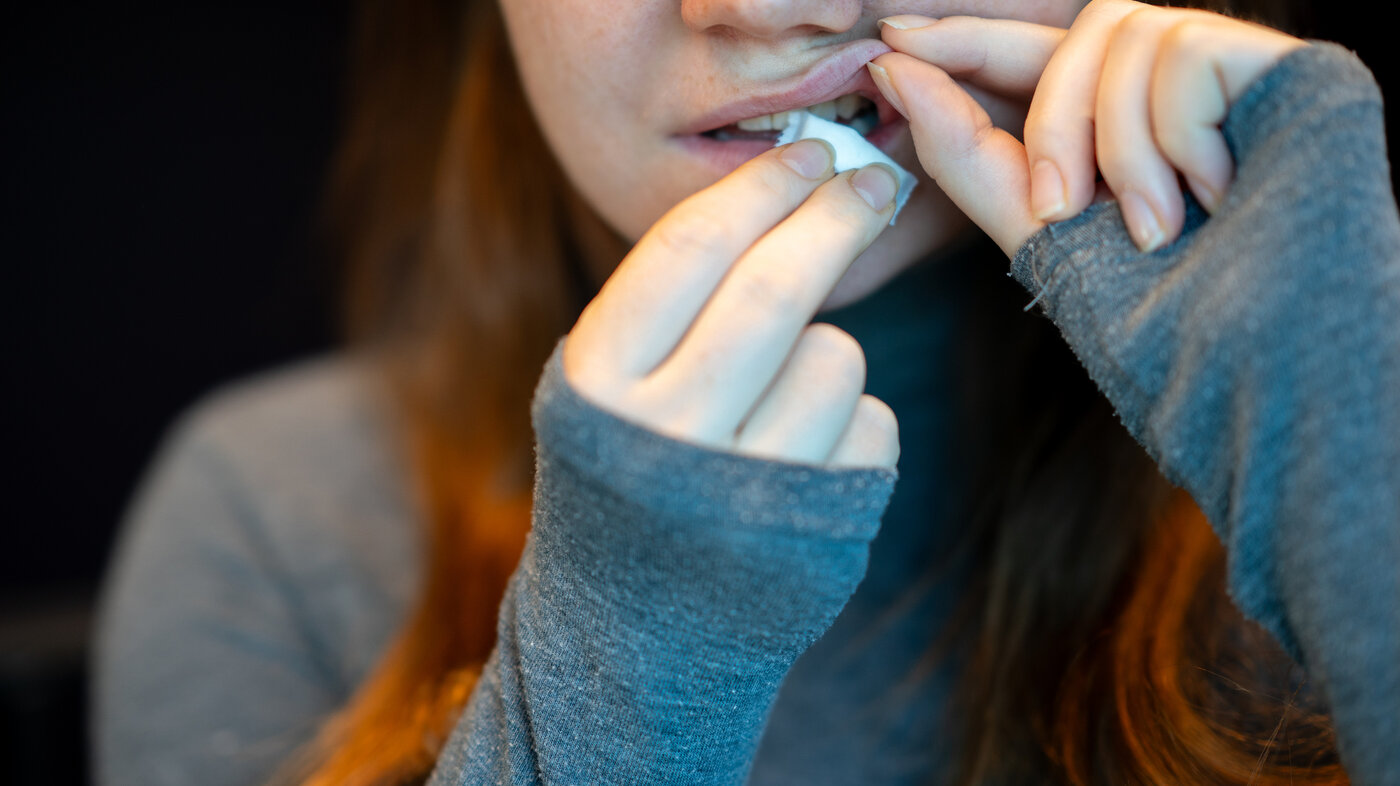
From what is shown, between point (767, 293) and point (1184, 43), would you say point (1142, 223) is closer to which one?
point (1184, 43)

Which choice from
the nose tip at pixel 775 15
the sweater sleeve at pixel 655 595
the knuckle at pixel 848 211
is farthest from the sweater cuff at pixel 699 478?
the nose tip at pixel 775 15

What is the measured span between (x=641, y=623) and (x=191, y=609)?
2.54 ft

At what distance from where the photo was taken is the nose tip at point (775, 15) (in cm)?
56

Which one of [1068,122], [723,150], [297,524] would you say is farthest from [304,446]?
[1068,122]

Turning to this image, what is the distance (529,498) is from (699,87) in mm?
516

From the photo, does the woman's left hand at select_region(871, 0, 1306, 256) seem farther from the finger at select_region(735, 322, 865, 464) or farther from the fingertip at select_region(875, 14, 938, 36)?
the finger at select_region(735, 322, 865, 464)

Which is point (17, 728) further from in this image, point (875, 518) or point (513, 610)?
point (875, 518)

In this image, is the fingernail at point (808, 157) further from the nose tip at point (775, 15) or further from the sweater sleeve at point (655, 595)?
the sweater sleeve at point (655, 595)

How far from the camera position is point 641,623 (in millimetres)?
499

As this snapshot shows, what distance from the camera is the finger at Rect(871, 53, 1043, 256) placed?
55 centimetres

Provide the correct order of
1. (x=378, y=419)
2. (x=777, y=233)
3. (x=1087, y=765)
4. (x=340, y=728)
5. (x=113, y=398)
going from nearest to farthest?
(x=777, y=233), (x=1087, y=765), (x=340, y=728), (x=378, y=419), (x=113, y=398)

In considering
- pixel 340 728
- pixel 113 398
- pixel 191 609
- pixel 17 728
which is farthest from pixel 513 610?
pixel 113 398

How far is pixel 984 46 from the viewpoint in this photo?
0.58 meters

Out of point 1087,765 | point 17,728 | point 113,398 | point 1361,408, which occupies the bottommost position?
point 17,728
